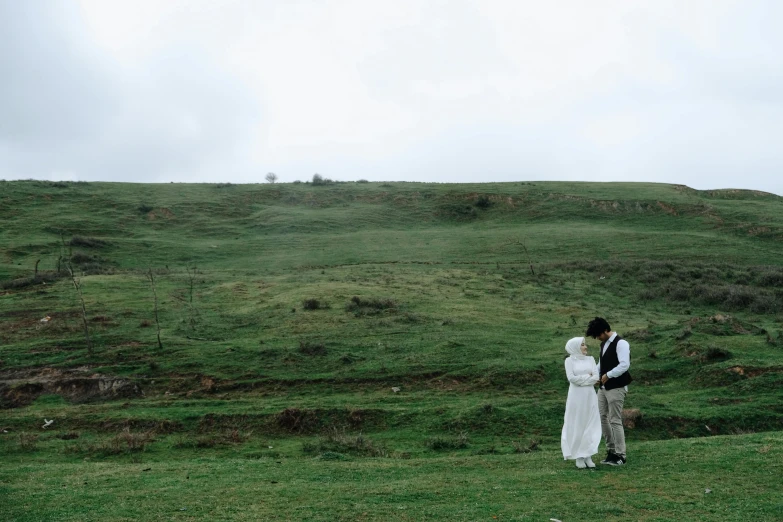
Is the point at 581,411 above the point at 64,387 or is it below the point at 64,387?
above

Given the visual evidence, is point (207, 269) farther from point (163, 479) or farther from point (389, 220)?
point (163, 479)

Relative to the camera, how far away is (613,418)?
12734mm

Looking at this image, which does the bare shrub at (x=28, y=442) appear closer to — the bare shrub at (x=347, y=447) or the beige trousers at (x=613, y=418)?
the bare shrub at (x=347, y=447)

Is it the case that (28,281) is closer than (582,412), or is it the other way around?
(582,412)

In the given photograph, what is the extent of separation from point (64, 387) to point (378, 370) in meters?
12.6

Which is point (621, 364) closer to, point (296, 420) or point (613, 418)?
point (613, 418)

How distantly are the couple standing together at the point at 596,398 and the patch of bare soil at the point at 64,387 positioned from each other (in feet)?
60.6

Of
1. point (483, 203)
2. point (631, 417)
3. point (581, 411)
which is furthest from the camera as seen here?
point (483, 203)

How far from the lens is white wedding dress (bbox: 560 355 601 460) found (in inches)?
502

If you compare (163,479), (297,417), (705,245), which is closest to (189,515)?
(163,479)

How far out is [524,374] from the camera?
25.2 metres

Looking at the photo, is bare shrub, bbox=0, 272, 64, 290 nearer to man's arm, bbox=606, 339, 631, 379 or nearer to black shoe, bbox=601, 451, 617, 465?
black shoe, bbox=601, 451, 617, 465

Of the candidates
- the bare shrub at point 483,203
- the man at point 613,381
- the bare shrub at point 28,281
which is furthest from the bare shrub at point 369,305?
the bare shrub at point 483,203

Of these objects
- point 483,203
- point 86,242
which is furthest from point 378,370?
point 483,203
